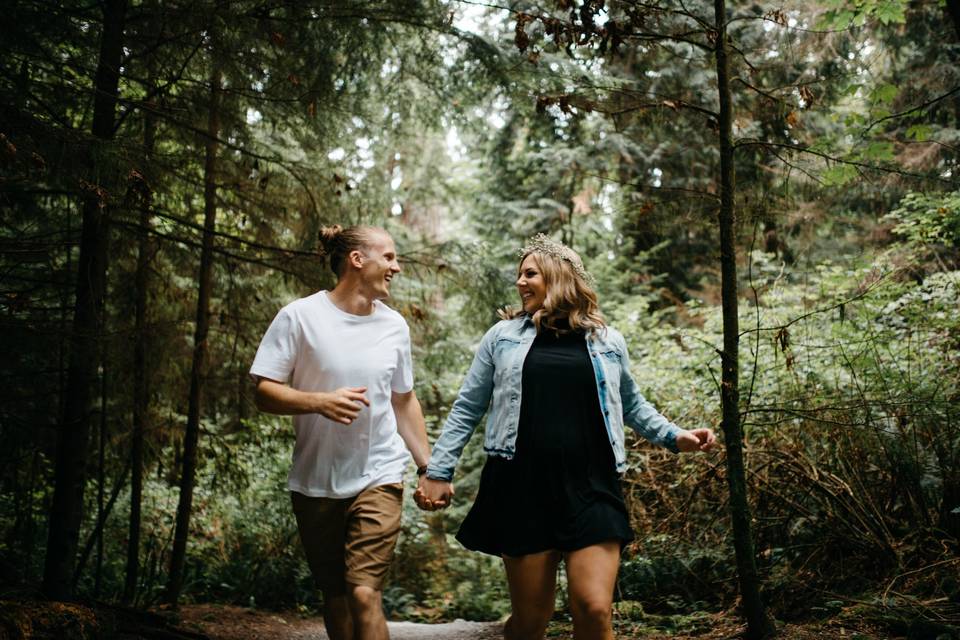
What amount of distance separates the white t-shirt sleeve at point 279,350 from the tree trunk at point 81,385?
2269mm

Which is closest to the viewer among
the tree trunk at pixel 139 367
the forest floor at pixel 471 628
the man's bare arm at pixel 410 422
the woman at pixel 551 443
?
the woman at pixel 551 443

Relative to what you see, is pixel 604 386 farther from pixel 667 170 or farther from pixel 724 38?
pixel 667 170

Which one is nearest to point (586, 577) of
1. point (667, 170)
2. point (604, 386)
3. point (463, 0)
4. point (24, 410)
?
point (604, 386)

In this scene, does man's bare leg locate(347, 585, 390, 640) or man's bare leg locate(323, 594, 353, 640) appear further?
man's bare leg locate(323, 594, 353, 640)

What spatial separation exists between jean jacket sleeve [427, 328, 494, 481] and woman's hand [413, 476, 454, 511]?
0.03 metres

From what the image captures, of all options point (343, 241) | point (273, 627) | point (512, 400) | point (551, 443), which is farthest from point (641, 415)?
point (273, 627)

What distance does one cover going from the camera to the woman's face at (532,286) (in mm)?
3762

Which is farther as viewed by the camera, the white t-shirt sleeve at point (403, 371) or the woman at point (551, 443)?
the white t-shirt sleeve at point (403, 371)

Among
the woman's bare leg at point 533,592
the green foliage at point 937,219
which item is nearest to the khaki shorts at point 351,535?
the woman's bare leg at point 533,592

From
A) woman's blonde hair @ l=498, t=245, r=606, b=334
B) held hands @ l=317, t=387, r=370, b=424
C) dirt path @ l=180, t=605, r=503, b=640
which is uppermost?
woman's blonde hair @ l=498, t=245, r=606, b=334

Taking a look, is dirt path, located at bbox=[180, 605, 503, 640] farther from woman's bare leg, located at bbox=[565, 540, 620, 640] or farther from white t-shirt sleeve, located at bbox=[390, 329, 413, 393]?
woman's bare leg, located at bbox=[565, 540, 620, 640]

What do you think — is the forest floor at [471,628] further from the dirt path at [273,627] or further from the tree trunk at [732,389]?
the tree trunk at [732,389]

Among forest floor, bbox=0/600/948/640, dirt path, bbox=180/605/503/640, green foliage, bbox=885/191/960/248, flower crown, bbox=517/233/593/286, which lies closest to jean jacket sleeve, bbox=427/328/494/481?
flower crown, bbox=517/233/593/286

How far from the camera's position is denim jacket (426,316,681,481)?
349 cm
